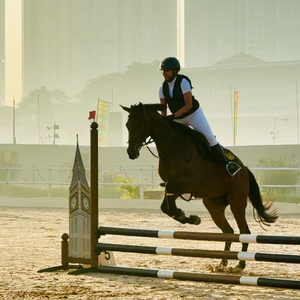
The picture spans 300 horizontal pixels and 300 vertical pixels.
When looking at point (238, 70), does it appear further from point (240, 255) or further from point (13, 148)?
point (240, 255)

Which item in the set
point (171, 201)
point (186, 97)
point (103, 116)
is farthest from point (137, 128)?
point (103, 116)

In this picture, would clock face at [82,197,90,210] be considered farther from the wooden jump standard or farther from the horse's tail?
the horse's tail

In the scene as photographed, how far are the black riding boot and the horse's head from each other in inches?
34.8

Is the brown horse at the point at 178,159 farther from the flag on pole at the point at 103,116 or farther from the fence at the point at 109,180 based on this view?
the flag on pole at the point at 103,116

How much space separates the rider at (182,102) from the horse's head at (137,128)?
1.28 feet

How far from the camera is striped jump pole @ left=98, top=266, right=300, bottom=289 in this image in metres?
6.57

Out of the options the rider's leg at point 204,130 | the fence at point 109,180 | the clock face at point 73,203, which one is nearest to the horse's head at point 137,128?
the rider's leg at point 204,130

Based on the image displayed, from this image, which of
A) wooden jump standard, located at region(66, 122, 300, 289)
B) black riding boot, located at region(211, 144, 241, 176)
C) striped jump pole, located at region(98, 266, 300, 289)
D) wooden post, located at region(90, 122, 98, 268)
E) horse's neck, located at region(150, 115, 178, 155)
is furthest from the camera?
black riding boot, located at region(211, 144, 241, 176)

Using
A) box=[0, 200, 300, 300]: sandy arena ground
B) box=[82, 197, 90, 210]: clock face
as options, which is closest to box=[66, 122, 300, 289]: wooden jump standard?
box=[0, 200, 300, 300]: sandy arena ground

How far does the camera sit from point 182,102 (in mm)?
8297

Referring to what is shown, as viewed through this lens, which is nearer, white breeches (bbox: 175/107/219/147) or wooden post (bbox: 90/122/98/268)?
wooden post (bbox: 90/122/98/268)

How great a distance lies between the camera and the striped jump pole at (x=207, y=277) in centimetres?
657

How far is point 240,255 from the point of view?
275 inches

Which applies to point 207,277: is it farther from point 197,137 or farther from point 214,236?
point 197,137
